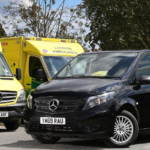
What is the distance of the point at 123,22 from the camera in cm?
2759

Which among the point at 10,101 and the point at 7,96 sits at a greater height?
the point at 7,96

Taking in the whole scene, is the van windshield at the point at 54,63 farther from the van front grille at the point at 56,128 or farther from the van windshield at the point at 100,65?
the van front grille at the point at 56,128

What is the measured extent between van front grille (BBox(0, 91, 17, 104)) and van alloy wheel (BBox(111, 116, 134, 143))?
16.0 ft

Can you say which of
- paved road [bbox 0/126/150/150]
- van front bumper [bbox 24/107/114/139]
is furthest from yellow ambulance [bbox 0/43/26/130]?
van front bumper [bbox 24/107/114/139]

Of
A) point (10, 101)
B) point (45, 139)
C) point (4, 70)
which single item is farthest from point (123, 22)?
point (45, 139)

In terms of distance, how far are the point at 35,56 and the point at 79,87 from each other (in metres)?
7.50

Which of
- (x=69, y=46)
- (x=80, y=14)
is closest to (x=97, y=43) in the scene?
(x=80, y=14)

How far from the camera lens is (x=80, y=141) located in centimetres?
998

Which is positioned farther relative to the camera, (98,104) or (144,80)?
(144,80)

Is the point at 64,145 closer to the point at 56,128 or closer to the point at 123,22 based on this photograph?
the point at 56,128

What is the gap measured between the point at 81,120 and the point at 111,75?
136 centimetres

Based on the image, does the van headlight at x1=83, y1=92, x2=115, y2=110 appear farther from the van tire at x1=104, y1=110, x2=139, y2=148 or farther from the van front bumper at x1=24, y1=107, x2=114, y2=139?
the van tire at x1=104, y1=110, x2=139, y2=148

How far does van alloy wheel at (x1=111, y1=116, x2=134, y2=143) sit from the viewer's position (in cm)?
871

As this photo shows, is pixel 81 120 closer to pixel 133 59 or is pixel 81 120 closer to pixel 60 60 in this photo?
pixel 133 59
